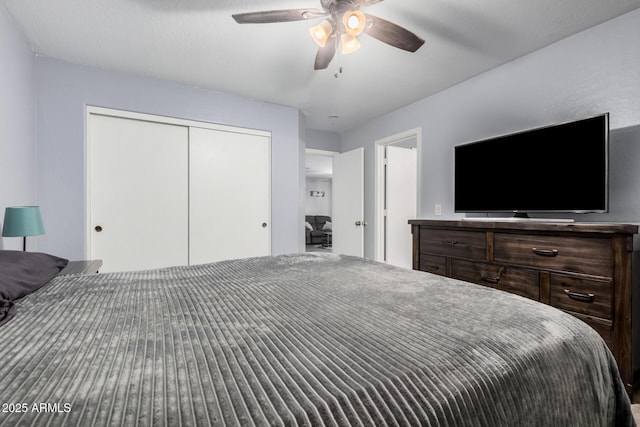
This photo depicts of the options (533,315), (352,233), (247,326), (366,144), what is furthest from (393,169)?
(247,326)

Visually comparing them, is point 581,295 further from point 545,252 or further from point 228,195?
point 228,195

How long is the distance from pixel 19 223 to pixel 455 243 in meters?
2.99

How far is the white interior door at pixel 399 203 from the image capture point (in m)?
4.17

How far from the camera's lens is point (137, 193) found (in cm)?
293

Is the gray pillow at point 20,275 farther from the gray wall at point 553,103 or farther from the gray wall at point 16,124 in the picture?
the gray wall at point 553,103

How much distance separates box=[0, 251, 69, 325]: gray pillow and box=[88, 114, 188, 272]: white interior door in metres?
1.51

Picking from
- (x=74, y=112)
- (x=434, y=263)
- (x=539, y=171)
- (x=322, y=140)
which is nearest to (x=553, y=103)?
(x=539, y=171)

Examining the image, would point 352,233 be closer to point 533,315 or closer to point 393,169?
point 393,169

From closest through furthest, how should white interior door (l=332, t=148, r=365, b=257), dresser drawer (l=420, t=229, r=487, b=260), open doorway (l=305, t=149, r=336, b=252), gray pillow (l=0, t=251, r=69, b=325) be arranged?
gray pillow (l=0, t=251, r=69, b=325) → dresser drawer (l=420, t=229, r=487, b=260) → white interior door (l=332, t=148, r=365, b=257) → open doorway (l=305, t=149, r=336, b=252)

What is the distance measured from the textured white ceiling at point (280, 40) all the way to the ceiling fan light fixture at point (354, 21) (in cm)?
38

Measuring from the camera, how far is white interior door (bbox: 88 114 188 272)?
9.14 feet

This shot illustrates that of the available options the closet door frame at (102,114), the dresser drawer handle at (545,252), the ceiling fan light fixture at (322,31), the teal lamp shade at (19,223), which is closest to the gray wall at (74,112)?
the closet door frame at (102,114)

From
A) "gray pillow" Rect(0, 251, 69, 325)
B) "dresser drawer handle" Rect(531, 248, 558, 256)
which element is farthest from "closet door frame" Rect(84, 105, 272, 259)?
"dresser drawer handle" Rect(531, 248, 558, 256)

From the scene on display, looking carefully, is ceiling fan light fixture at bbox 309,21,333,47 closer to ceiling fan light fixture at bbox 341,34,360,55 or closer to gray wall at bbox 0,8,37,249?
ceiling fan light fixture at bbox 341,34,360,55
